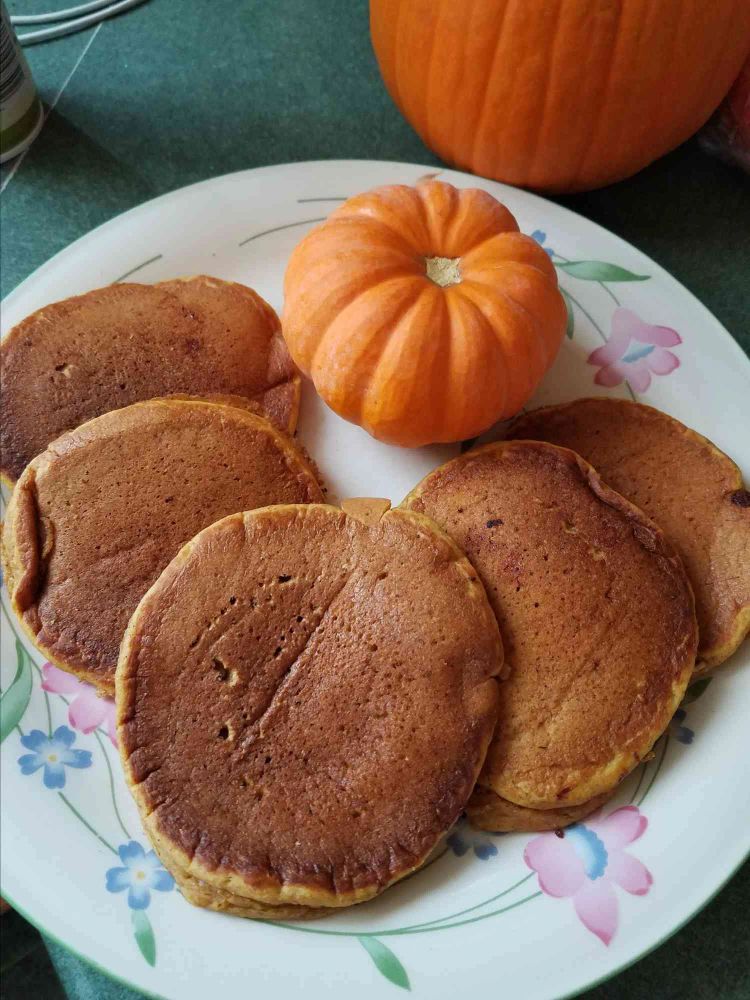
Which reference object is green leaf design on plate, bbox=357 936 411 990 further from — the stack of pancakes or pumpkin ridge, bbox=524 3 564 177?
pumpkin ridge, bbox=524 3 564 177

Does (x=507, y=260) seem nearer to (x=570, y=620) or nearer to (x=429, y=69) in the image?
(x=429, y=69)

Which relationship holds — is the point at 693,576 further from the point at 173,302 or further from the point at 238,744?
the point at 173,302

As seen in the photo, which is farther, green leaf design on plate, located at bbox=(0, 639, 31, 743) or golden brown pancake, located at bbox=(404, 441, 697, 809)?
green leaf design on plate, located at bbox=(0, 639, 31, 743)

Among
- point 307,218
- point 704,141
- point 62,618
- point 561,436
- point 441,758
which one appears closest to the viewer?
point 441,758

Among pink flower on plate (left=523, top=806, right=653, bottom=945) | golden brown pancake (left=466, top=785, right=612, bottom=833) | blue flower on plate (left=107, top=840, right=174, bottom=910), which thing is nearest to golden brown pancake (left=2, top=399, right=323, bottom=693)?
blue flower on plate (left=107, top=840, right=174, bottom=910)

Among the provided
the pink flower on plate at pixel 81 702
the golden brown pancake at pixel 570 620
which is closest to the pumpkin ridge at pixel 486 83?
the golden brown pancake at pixel 570 620

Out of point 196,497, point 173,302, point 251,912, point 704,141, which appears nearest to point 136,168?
point 173,302
